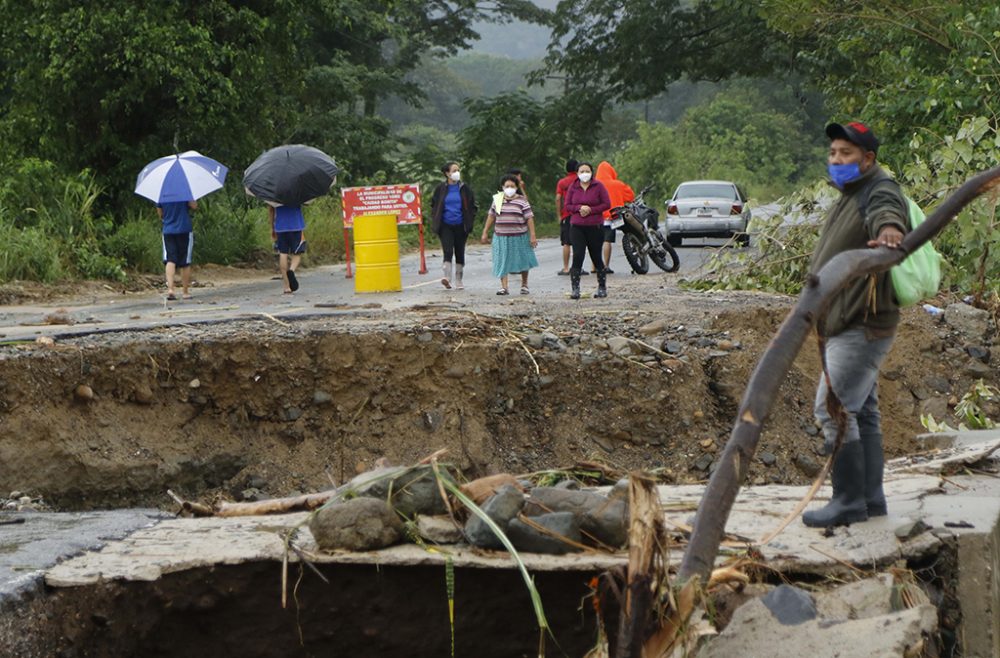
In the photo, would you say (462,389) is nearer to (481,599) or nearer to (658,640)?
(481,599)

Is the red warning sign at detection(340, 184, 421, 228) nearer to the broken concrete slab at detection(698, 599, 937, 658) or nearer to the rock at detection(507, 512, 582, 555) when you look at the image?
the rock at detection(507, 512, 582, 555)

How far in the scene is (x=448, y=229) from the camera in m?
16.0

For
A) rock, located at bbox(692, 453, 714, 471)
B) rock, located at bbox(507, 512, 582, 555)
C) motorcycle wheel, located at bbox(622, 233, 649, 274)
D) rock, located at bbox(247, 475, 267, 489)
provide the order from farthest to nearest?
motorcycle wheel, located at bbox(622, 233, 649, 274) → rock, located at bbox(692, 453, 714, 471) → rock, located at bbox(247, 475, 267, 489) → rock, located at bbox(507, 512, 582, 555)

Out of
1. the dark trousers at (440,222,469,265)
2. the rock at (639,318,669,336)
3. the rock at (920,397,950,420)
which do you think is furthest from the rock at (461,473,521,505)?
the dark trousers at (440,222,469,265)

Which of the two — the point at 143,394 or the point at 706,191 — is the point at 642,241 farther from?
A: the point at 143,394

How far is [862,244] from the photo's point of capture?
18.1 feet

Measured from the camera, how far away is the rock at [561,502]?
18.4 ft

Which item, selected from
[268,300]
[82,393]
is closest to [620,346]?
[82,393]

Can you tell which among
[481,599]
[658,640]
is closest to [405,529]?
[481,599]

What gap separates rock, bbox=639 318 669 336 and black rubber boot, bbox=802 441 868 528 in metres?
4.79

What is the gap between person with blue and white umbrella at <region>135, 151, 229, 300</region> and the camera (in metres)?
14.0

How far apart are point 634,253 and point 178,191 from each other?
719 centimetres

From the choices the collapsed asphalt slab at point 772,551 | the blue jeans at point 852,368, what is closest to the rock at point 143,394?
the collapsed asphalt slab at point 772,551

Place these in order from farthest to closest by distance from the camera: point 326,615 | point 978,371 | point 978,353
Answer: point 978,353
point 978,371
point 326,615
